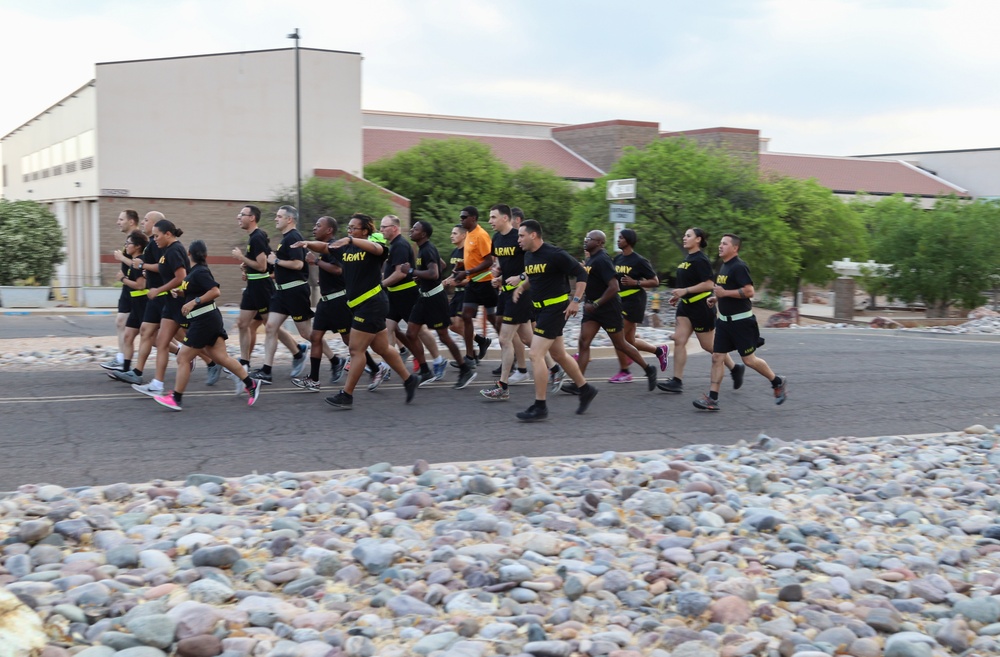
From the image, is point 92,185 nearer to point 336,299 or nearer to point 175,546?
point 336,299

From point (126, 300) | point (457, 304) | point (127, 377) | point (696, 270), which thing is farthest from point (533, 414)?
point (126, 300)

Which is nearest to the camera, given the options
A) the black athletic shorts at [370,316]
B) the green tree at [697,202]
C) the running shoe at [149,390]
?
the black athletic shorts at [370,316]

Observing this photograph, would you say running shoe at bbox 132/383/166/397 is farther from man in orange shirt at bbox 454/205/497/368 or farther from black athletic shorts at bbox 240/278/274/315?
man in orange shirt at bbox 454/205/497/368

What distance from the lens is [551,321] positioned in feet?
30.8

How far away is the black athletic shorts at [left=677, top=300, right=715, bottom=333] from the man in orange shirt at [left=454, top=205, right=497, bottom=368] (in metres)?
2.27

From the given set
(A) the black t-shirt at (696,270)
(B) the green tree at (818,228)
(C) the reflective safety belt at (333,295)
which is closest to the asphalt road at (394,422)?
(C) the reflective safety belt at (333,295)

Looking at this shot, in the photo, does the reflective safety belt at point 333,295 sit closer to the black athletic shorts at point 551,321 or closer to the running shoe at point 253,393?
Result: the running shoe at point 253,393

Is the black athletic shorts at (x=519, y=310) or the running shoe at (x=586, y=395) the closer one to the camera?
the running shoe at (x=586, y=395)

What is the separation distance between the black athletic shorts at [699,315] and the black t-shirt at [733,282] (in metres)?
1.07

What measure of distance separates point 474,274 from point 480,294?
300 millimetres

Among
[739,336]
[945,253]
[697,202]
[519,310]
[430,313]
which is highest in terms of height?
[697,202]

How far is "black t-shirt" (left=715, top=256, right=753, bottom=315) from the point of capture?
10148 millimetres

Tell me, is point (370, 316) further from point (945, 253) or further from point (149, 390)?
point (945, 253)

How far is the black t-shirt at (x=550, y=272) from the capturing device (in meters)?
9.43
